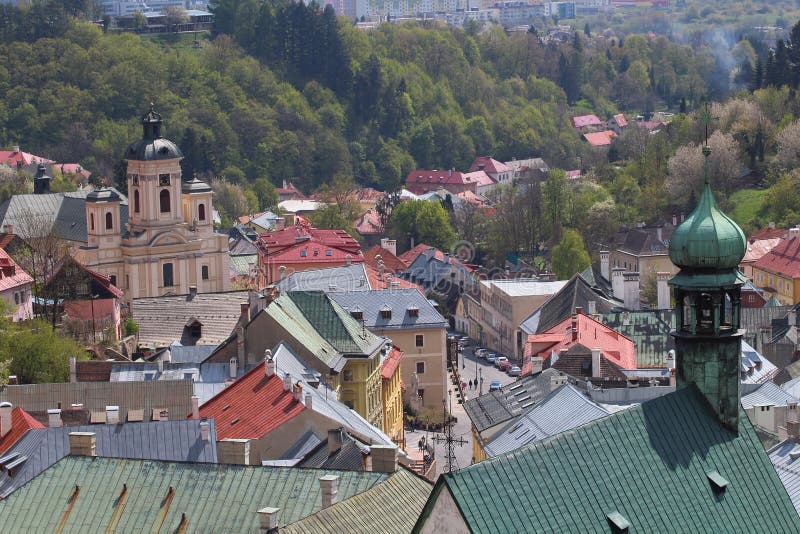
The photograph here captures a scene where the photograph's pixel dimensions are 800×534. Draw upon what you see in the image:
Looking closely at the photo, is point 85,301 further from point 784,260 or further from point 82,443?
point 784,260

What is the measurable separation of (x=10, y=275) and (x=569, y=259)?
44.8 meters

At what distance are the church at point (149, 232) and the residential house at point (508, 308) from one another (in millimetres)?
14247

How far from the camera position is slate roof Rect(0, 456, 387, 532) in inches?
1389

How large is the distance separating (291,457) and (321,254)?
6222 centimetres

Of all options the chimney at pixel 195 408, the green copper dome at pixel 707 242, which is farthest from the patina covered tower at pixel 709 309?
the chimney at pixel 195 408

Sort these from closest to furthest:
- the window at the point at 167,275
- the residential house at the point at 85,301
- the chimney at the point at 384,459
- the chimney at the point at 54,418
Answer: the chimney at the point at 384,459, the chimney at the point at 54,418, the residential house at the point at 85,301, the window at the point at 167,275

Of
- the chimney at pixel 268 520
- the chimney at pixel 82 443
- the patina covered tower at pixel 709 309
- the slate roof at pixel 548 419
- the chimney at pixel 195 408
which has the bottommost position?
the slate roof at pixel 548 419

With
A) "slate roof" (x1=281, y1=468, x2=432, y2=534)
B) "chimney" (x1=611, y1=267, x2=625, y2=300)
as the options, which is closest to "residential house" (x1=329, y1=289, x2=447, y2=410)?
"chimney" (x1=611, y1=267, x2=625, y2=300)

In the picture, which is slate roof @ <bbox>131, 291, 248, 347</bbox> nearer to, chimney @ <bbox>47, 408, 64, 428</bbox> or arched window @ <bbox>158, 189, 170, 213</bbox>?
arched window @ <bbox>158, 189, 170, 213</bbox>

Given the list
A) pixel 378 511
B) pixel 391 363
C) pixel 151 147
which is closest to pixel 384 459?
pixel 378 511

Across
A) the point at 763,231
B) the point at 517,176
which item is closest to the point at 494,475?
the point at 763,231

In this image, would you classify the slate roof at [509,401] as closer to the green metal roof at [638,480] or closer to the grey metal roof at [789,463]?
the grey metal roof at [789,463]

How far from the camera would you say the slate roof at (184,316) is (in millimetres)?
77312

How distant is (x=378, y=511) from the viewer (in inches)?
1383
